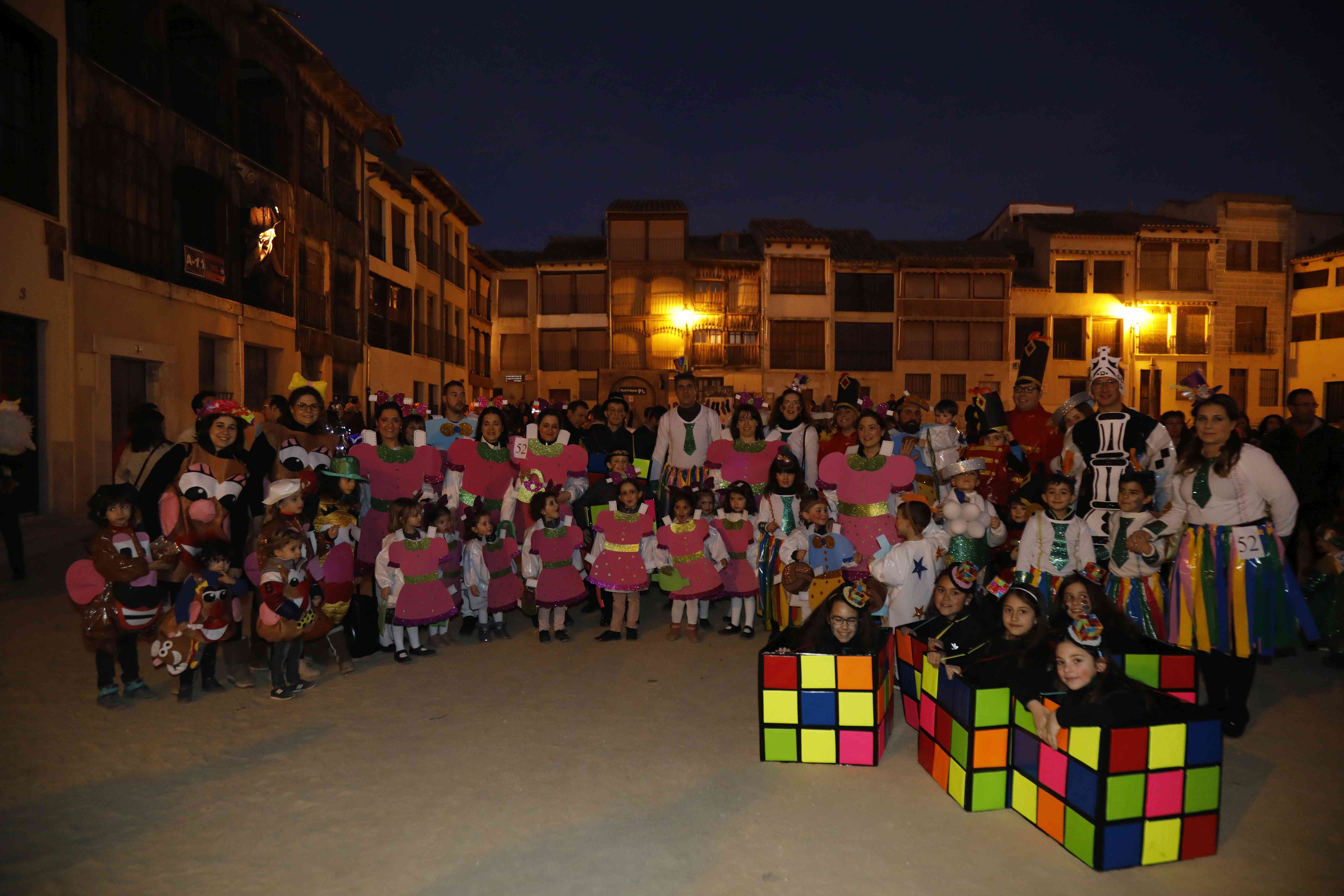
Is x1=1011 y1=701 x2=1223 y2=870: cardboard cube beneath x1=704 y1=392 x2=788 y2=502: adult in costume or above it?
beneath

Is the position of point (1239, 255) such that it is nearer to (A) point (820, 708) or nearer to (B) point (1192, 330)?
(B) point (1192, 330)

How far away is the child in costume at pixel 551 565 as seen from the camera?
247 inches

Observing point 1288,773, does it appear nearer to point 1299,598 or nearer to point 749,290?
point 1299,598

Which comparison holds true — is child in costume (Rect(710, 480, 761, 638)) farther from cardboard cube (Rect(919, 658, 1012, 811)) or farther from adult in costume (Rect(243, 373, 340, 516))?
adult in costume (Rect(243, 373, 340, 516))

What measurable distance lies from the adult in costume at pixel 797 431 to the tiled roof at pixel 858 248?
27.3m

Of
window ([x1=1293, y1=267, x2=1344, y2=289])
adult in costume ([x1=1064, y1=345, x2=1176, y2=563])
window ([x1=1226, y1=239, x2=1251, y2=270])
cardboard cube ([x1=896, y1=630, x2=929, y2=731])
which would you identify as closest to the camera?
cardboard cube ([x1=896, y1=630, x2=929, y2=731])

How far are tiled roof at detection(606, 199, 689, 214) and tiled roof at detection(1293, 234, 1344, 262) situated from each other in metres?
25.2

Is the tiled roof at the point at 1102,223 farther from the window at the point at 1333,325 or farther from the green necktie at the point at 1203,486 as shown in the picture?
the green necktie at the point at 1203,486

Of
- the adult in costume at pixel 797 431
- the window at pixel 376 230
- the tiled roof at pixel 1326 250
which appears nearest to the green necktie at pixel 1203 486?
the adult in costume at pixel 797 431

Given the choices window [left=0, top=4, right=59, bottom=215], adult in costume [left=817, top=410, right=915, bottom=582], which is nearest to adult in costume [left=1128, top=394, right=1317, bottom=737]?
adult in costume [left=817, top=410, right=915, bottom=582]

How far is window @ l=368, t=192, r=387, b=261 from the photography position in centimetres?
2328

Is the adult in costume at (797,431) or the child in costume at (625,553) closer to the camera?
the child in costume at (625,553)

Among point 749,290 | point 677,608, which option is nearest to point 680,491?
point 677,608

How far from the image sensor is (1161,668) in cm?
380
